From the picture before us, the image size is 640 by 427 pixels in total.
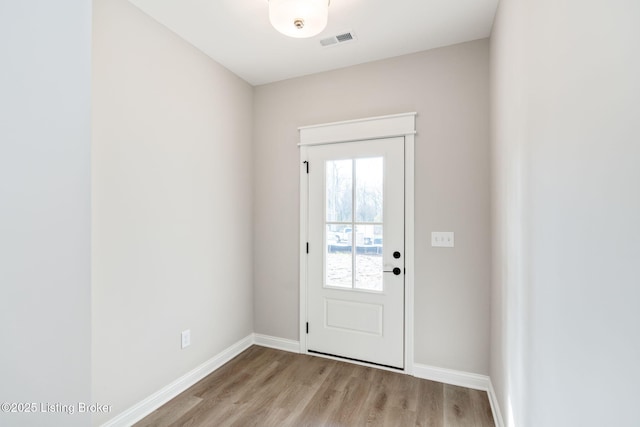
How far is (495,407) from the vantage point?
6.44 feet

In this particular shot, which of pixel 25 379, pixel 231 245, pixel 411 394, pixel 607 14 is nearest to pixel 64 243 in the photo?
pixel 25 379

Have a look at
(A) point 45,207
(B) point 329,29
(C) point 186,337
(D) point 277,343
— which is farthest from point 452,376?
(B) point 329,29

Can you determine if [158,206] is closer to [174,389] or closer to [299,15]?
[174,389]

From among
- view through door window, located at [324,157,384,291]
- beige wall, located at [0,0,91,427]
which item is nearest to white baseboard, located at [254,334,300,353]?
view through door window, located at [324,157,384,291]

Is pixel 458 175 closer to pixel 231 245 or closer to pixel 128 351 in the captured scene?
pixel 231 245

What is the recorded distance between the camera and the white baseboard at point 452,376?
2262mm

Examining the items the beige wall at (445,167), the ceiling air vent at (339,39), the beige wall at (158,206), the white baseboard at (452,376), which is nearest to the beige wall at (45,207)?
the beige wall at (158,206)

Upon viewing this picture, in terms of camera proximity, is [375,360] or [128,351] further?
[375,360]

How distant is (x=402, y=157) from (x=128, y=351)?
2.44 meters

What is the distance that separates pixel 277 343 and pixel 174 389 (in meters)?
1.02

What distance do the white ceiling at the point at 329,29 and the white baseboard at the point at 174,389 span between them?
2.61 m

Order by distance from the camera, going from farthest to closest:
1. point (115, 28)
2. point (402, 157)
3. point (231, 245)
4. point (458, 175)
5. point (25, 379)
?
point (231, 245)
point (402, 157)
point (458, 175)
point (115, 28)
point (25, 379)

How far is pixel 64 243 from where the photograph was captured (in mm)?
693

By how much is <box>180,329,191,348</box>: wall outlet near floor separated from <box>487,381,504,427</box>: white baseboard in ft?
7.29
